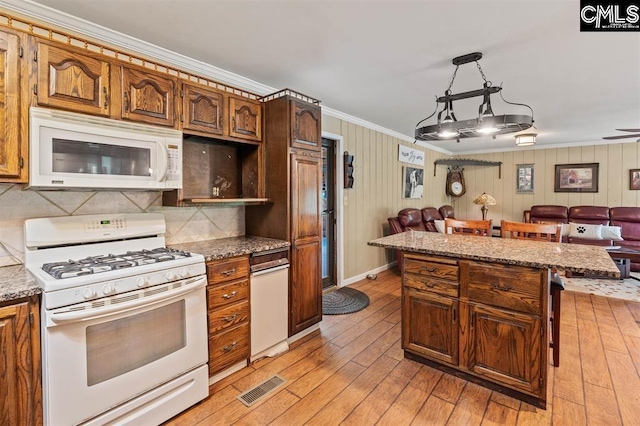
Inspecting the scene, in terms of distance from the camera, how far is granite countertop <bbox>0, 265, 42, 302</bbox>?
4.55ft

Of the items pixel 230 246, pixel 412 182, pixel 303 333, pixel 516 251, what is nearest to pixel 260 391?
pixel 303 333

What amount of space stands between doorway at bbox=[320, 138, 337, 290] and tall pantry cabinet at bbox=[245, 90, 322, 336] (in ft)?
4.39

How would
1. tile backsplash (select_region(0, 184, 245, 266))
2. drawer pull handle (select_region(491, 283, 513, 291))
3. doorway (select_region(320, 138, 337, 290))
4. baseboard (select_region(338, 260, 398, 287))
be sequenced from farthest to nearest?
baseboard (select_region(338, 260, 398, 287))
doorway (select_region(320, 138, 337, 290))
drawer pull handle (select_region(491, 283, 513, 291))
tile backsplash (select_region(0, 184, 245, 266))

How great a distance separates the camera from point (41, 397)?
1.49 metres

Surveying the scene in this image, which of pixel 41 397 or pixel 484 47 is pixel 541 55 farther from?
pixel 41 397

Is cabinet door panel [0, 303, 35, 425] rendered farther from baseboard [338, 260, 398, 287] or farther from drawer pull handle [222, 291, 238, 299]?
baseboard [338, 260, 398, 287]

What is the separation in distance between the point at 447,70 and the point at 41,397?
360 centimetres

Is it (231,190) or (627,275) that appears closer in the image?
(231,190)

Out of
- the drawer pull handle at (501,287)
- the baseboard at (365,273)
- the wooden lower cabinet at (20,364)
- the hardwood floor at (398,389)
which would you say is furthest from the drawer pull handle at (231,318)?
the baseboard at (365,273)

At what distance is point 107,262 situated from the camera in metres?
1.81

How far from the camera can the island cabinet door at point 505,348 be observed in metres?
1.87

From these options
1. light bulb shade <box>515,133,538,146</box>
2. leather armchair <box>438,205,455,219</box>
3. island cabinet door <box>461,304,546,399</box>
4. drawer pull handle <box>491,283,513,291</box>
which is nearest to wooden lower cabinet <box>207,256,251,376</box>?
island cabinet door <box>461,304,546,399</box>

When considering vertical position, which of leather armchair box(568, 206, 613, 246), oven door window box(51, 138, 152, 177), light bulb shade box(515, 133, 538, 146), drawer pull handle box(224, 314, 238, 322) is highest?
light bulb shade box(515, 133, 538, 146)

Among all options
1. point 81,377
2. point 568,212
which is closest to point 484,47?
point 81,377
